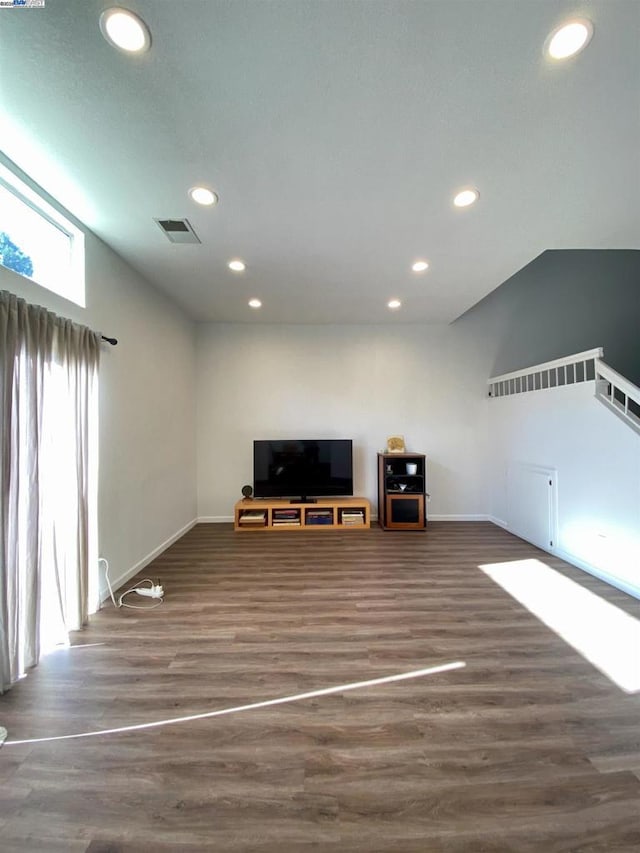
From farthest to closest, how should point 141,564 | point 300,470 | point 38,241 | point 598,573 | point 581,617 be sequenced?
point 300,470 → point 141,564 → point 598,573 → point 581,617 → point 38,241

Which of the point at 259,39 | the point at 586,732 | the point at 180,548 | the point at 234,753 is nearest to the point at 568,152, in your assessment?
the point at 259,39

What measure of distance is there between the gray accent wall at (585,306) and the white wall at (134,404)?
476 centimetres

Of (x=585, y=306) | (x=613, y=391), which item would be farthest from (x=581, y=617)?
(x=585, y=306)

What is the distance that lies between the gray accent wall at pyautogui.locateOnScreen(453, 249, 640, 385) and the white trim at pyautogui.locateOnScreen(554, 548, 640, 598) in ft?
8.44

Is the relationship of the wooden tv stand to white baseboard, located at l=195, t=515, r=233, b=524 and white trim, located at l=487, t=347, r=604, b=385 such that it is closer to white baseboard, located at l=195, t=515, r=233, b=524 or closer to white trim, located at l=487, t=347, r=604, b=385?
white baseboard, located at l=195, t=515, r=233, b=524

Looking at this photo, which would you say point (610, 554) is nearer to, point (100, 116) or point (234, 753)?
point (234, 753)

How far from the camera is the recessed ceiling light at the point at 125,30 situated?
1.06 m

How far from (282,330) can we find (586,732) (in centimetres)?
445

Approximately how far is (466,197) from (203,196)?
1.62 m

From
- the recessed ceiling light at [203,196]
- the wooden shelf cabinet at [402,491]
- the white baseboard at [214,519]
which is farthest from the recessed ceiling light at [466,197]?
the white baseboard at [214,519]

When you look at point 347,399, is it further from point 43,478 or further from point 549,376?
Result: point 43,478

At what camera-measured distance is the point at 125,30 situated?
1097 millimetres

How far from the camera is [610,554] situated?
2.55m

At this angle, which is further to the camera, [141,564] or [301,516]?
[301,516]
